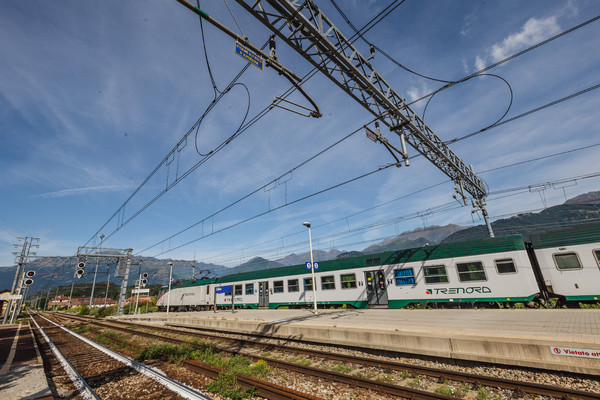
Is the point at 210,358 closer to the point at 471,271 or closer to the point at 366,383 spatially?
the point at 366,383

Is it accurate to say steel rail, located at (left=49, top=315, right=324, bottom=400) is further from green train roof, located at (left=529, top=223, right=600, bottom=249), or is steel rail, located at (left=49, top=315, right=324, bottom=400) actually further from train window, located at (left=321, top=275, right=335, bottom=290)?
green train roof, located at (left=529, top=223, right=600, bottom=249)

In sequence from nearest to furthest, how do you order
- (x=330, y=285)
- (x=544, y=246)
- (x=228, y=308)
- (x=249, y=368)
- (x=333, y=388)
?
(x=333, y=388)
(x=249, y=368)
(x=544, y=246)
(x=330, y=285)
(x=228, y=308)

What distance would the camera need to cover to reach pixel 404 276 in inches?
617

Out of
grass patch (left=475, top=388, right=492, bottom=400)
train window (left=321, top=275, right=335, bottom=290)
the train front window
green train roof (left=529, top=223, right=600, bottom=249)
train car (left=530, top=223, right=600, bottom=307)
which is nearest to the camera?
grass patch (left=475, top=388, right=492, bottom=400)

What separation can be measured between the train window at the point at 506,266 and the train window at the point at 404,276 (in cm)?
408

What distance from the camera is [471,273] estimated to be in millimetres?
13727

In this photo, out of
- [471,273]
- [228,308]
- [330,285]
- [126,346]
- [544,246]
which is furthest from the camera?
[228,308]

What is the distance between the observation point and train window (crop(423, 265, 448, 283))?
1440 cm

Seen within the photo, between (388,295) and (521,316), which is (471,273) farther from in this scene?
(388,295)

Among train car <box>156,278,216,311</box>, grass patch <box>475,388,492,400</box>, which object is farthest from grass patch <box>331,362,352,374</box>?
train car <box>156,278,216,311</box>

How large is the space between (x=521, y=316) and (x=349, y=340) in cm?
709

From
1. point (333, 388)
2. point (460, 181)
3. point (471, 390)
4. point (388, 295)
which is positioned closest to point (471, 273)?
point (388, 295)

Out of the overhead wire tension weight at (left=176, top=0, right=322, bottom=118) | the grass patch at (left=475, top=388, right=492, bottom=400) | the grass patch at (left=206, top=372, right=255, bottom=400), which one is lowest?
the grass patch at (left=475, top=388, right=492, bottom=400)

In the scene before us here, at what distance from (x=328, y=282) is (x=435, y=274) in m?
7.01
